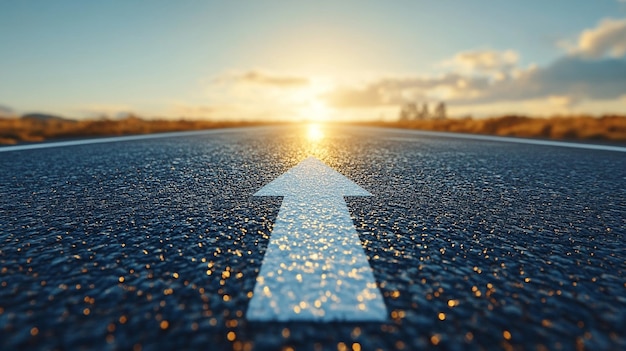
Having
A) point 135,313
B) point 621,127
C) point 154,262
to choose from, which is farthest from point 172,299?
point 621,127

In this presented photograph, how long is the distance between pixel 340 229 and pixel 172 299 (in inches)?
46.5

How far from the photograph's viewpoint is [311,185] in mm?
3963

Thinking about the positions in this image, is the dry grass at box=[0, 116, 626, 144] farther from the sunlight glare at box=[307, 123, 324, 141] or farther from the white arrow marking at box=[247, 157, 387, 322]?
the white arrow marking at box=[247, 157, 387, 322]

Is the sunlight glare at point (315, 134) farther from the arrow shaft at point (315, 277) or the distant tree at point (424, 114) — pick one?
the distant tree at point (424, 114)

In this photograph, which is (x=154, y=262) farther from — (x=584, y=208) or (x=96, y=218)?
(x=584, y=208)

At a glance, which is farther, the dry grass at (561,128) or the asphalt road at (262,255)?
the dry grass at (561,128)

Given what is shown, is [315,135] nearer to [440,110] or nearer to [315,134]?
[315,134]

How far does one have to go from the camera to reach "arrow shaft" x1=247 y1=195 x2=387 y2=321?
4.42 ft

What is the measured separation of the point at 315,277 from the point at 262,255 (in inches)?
15.4

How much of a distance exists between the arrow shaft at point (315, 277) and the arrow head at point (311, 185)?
1008 millimetres

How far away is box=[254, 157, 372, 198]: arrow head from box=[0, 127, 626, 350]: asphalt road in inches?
8.0

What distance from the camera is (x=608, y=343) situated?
1229 mm

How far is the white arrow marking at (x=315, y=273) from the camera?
1.35m

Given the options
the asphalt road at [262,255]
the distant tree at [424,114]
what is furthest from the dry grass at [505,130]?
the distant tree at [424,114]
